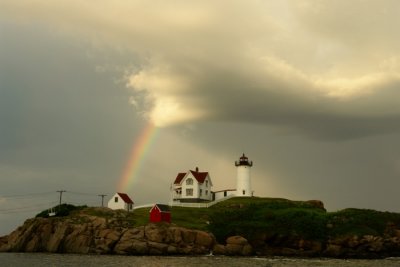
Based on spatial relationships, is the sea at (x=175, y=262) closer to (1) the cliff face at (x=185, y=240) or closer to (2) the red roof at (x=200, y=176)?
(1) the cliff face at (x=185, y=240)

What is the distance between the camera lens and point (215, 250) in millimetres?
78562

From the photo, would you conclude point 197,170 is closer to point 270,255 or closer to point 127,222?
point 127,222

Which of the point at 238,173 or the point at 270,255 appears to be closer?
the point at 270,255

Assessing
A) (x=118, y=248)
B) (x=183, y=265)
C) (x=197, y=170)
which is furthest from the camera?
(x=197, y=170)

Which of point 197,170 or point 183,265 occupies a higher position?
point 197,170

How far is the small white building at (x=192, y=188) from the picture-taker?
121 metres

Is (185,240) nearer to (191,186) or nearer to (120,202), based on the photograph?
(120,202)

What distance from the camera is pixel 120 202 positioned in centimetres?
11506

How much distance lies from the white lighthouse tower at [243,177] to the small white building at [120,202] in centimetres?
3181

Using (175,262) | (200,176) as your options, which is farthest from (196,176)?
(175,262)

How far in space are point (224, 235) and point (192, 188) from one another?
1421 inches

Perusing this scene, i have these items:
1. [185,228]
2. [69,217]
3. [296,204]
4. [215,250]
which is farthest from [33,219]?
[296,204]

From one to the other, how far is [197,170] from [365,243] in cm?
5670

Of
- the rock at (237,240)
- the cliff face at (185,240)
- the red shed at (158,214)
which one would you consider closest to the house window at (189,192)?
the red shed at (158,214)
